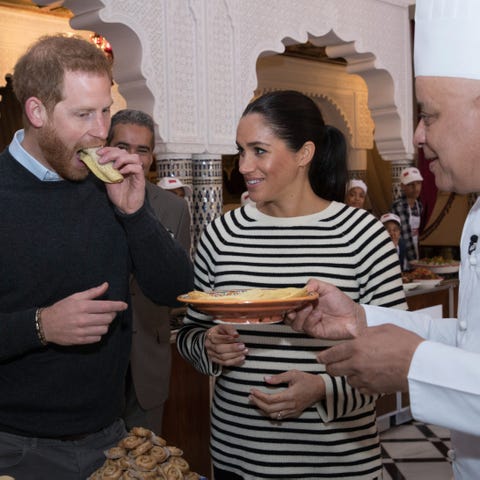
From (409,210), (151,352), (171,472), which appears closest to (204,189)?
(409,210)

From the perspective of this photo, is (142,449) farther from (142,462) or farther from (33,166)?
(33,166)

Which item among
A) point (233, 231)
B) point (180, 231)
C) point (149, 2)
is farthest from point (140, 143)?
point (149, 2)

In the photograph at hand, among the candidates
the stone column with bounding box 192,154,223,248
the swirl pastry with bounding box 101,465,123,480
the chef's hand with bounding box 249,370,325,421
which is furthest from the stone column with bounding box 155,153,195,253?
the swirl pastry with bounding box 101,465,123,480

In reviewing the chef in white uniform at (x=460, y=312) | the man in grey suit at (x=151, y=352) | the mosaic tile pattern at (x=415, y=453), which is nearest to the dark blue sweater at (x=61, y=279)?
the chef in white uniform at (x=460, y=312)

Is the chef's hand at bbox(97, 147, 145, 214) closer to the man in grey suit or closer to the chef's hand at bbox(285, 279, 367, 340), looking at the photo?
the chef's hand at bbox(285, 279, 367, 340)

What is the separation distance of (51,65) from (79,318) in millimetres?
685

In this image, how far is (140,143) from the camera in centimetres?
346

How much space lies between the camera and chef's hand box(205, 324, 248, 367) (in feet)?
6.77

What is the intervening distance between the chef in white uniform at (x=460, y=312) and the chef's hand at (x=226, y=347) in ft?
1.14

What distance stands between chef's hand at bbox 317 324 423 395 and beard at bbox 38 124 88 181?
912 mm

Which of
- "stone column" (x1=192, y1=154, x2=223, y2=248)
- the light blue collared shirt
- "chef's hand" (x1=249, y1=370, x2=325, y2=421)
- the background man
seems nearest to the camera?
the light blue collared shirt

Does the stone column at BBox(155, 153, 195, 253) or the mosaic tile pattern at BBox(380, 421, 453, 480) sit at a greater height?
the stone column at BBox(155, 153, 195, 253)

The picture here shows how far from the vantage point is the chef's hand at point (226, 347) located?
206cm

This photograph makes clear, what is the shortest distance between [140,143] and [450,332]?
2.06 meters
